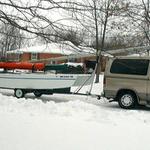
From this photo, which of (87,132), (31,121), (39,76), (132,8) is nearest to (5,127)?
(31,121)

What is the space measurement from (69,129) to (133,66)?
300 inches

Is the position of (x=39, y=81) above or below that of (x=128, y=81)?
below

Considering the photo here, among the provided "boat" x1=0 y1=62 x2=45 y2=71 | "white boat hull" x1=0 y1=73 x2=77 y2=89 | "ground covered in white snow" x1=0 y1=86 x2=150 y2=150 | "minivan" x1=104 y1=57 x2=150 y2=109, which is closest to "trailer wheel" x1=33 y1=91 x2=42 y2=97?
"white boat hull" x1=0 y1=73 x2=77 y2=89

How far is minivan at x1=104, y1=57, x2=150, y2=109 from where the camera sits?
16.2 meters

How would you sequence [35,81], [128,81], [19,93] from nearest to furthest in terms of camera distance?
[128,81] < [35,81] < [19,93]

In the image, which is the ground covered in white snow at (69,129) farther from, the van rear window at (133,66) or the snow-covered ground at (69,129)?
the van rear window at (133,66)

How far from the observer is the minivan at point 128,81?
1619 cm

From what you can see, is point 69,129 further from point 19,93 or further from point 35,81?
point 19,93

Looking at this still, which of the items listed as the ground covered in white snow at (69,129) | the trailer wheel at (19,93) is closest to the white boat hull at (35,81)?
the trailer wheel at (19,93)

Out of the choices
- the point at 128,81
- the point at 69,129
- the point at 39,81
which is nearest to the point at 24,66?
the point at 39,81

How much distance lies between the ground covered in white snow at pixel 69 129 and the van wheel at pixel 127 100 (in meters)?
3.88

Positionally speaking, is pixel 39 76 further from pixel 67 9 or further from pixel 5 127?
pixel 67 9

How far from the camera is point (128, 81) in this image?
16.6 metres

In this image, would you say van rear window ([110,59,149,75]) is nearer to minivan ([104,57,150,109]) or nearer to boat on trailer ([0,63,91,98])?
minivan ([104,57,150,109])
